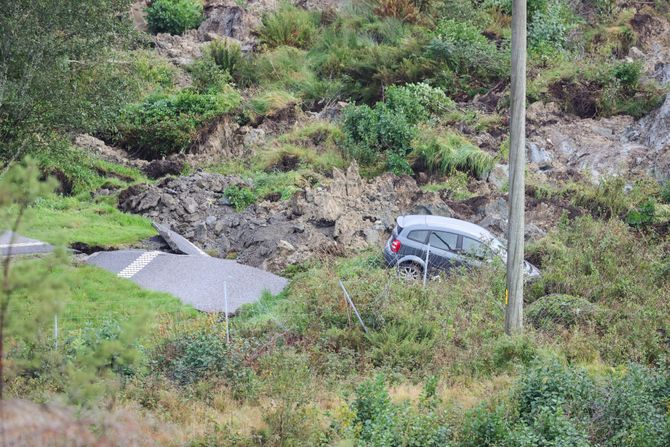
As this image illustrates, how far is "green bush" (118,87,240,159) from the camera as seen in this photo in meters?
29.5

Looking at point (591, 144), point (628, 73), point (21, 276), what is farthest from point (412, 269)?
point (628, 73)

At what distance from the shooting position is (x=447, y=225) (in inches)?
762

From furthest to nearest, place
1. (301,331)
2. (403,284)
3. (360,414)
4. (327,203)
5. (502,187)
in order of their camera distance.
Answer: (502,187), (327,203), (403,284), (301,331), (360,414)

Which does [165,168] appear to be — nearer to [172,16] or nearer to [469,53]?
[469,53]

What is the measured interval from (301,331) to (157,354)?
8.20 feet

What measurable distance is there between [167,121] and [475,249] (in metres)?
13.7

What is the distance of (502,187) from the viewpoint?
25.0 meters

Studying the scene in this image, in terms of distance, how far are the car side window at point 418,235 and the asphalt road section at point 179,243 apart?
4.78m

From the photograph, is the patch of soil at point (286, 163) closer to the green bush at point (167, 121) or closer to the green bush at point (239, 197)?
the green bush at point (239, 197)

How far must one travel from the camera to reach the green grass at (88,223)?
2147 centimetres

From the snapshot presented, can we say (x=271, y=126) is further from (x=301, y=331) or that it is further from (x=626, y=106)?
(x=301, y=331)

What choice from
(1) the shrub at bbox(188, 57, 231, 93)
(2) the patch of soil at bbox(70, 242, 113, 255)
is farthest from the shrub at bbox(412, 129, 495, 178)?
(2) the patch of soil at bbox(70, 242, 113, 255)

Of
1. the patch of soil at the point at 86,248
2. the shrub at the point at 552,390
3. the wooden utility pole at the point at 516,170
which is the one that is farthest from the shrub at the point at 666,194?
the patch of soil at the point at 86,248

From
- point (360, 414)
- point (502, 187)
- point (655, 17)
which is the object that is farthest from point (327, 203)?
point (655, 17)
